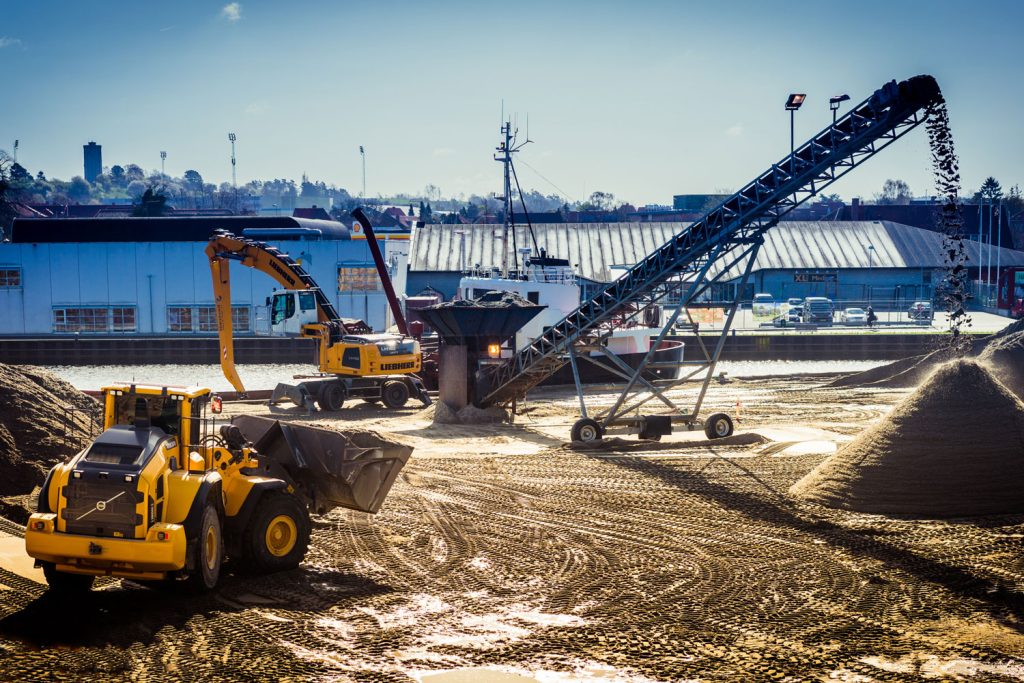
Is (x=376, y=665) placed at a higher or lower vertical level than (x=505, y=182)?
lower

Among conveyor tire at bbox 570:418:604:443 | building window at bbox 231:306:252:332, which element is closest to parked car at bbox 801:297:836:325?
building window at bbox 231:306:252:332

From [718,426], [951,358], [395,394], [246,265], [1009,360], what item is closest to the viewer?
[718,426]

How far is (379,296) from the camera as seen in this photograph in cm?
4769

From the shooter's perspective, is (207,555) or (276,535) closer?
(207,555)

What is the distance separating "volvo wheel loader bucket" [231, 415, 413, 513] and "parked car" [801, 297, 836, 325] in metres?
39.8

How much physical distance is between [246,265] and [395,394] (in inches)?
199

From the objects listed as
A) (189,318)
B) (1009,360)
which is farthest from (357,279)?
(1009,360)

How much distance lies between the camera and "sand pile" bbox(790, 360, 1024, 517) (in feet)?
50.5

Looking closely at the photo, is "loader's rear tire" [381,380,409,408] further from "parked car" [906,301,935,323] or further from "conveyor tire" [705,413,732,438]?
"parked car" [906,301,935,323]

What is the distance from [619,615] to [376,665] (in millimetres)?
2682

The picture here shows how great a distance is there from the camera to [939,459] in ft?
52.5

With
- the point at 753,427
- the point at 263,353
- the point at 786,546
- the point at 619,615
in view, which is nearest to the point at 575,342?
the point at 753,427

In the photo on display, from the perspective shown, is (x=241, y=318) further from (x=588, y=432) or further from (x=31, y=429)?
(x=31, y=429)

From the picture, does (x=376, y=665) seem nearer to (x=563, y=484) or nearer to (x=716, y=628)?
(x=716, y=628)
